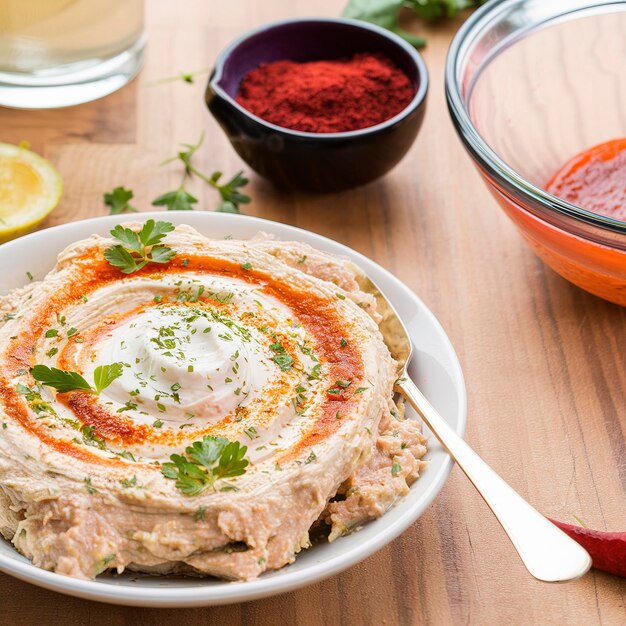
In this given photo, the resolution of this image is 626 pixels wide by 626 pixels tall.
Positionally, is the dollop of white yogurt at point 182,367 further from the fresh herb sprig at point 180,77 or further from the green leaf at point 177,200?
the fresh herb sprig at point 180,77

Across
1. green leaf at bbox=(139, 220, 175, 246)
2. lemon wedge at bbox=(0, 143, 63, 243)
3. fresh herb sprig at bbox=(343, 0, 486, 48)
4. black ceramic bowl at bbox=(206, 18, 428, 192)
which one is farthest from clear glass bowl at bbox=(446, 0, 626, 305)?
lemon wedge at bbox=(0, 143, 63, 243)

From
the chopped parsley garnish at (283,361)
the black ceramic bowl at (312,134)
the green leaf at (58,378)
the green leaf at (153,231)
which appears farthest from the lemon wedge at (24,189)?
the chopped parsley garnish at (283,361)

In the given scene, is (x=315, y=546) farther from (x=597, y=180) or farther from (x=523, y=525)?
(x=597, y=180)

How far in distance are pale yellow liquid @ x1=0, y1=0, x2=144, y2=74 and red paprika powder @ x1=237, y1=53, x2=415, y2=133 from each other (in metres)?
0.74

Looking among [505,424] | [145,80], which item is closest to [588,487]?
[505,424]

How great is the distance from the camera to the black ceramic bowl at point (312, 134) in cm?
398

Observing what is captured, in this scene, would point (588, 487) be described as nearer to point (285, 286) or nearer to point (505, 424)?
point (505, 424)

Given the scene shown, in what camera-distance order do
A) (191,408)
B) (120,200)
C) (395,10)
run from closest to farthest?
(191,408) < (120,200) < (395,10)

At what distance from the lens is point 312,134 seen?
3.95 m

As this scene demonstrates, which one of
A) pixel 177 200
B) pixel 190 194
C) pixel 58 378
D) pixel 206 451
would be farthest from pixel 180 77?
pixel 206 451

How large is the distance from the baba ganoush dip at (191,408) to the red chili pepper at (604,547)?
1.97 ft

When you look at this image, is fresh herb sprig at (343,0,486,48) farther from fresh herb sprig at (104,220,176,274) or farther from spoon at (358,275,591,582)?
spoon at (358,275,591,582)

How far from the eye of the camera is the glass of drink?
4.33 m

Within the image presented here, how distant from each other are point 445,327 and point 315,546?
1442 mm
